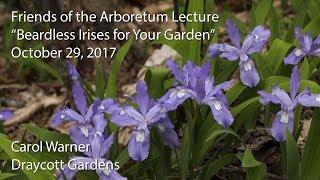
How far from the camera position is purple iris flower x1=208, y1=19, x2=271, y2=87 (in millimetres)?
2025

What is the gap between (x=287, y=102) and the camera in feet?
6.10

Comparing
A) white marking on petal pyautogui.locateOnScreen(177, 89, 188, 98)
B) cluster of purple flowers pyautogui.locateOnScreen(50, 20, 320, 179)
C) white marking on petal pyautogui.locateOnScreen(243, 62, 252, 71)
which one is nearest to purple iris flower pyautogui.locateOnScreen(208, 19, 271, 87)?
white marking on petal pyautogui.locateOnScreen(243, 62, 252, 71)

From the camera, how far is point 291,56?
223 centimetres

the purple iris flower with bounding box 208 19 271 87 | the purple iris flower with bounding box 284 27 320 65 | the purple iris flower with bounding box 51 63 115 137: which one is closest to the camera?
the purple iris flower with bounding box 51 63 115 137

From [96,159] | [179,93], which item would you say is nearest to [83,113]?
[96,159]

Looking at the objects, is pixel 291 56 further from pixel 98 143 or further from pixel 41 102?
pixel 41 102

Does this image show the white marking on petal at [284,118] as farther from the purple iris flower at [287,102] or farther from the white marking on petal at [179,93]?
the white marking on petal at [179,93]

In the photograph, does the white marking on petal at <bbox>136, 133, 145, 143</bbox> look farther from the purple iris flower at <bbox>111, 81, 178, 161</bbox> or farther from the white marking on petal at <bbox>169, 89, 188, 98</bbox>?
the white marking on petal at <bbox>169, 89, 188, 98</bbox>

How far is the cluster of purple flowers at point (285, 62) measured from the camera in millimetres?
1837

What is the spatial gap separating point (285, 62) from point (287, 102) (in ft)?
1.25

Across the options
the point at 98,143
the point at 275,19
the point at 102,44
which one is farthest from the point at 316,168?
the point at 102,44

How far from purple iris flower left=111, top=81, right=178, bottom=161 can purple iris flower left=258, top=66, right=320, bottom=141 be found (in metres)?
0.29

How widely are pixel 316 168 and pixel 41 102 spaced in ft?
5.60

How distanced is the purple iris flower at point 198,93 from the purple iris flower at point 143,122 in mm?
37
